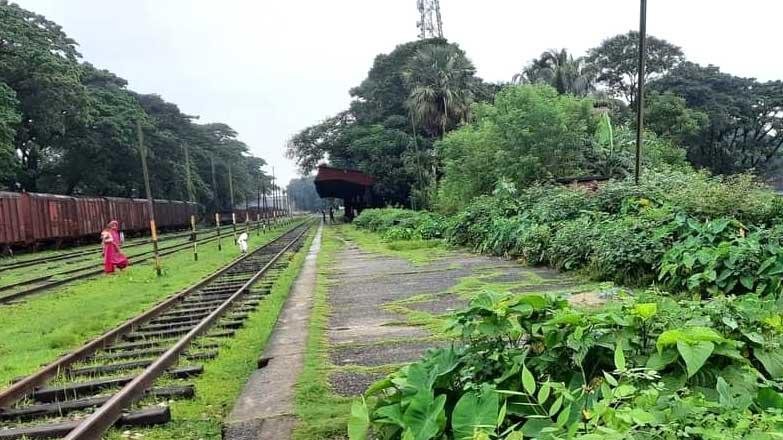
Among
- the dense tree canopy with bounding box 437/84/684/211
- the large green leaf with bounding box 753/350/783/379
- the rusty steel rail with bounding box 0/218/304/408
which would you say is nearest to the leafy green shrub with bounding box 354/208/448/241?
the dense tree canopy with bounding box 437/84/684/211

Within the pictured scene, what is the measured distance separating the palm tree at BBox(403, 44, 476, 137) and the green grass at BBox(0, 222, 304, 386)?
21080mm

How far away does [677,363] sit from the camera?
2.57m

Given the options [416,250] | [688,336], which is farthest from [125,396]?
[416,250]

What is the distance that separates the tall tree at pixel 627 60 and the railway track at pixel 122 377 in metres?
42.6

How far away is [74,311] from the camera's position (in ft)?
31.6

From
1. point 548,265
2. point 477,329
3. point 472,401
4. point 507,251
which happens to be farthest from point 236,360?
point 507,251

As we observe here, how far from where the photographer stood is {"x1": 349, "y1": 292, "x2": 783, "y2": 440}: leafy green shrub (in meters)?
2.10

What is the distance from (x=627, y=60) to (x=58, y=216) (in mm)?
39435

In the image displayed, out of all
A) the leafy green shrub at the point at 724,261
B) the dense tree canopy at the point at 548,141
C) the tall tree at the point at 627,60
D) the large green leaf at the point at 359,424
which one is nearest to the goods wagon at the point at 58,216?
the dense tree canopy at the point at 548,141

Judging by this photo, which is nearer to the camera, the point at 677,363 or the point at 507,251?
the point at 677,363

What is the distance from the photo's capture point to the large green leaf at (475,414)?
2.40 metres

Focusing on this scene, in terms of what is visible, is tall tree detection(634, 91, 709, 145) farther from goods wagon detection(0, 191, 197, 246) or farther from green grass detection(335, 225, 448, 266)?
goods wagon detection(0, 191, 197, 246)

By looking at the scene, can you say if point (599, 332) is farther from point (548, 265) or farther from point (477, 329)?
point (548, 265)

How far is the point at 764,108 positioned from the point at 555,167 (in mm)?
31509
